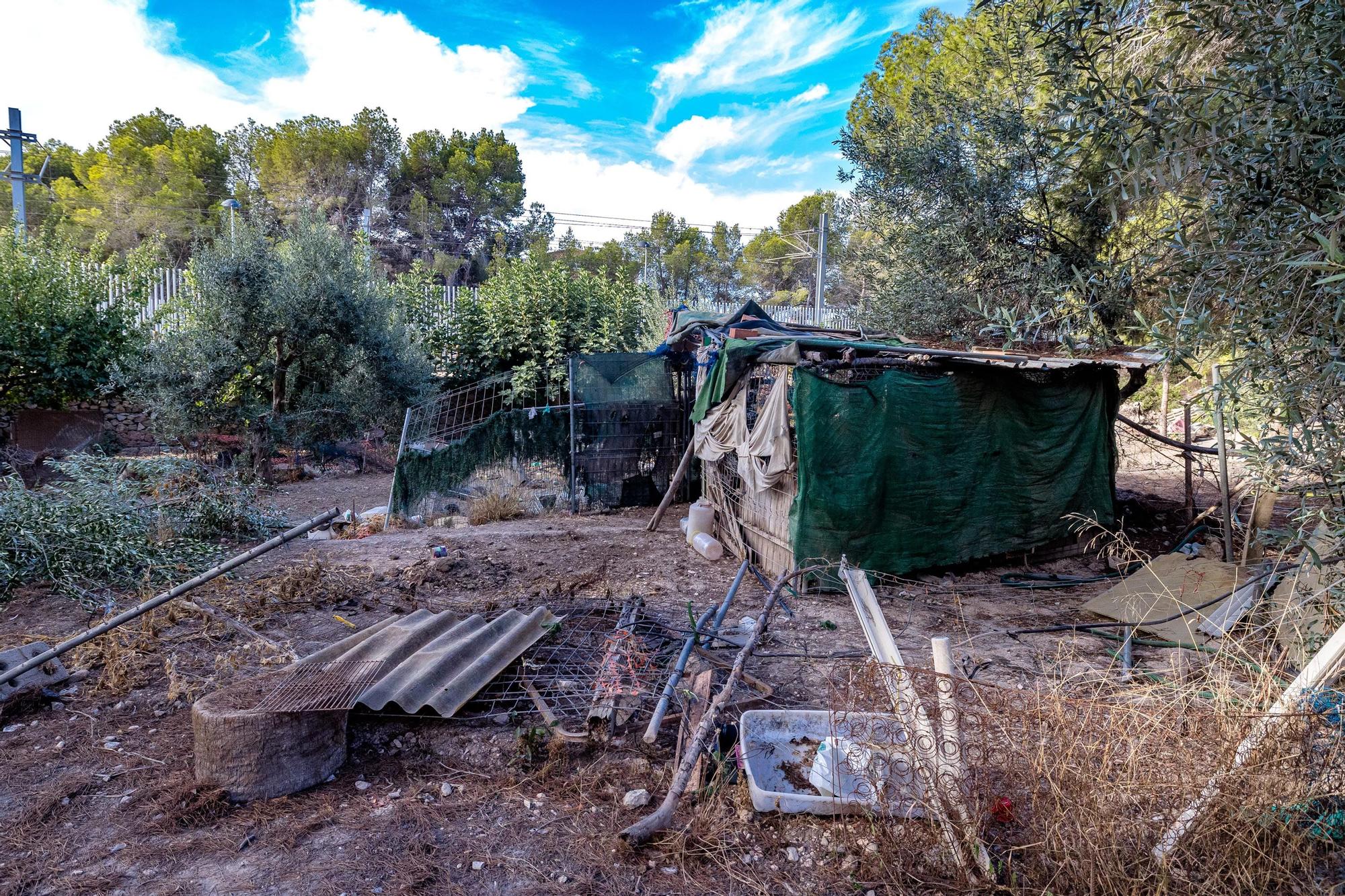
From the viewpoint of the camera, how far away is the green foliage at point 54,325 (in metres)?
→ 10.4

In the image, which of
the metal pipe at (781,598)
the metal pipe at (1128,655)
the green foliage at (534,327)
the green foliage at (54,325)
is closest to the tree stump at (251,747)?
the metal pipe at (781,598)

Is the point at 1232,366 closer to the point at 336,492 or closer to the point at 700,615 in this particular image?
the point at 700,615

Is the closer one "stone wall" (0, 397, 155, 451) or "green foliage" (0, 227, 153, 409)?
"green foliage" (0, 227, 153, 409)

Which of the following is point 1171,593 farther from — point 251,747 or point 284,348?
point 284,348

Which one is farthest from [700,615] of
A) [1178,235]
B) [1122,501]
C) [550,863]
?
[1122,501]

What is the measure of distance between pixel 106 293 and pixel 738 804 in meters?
13.5

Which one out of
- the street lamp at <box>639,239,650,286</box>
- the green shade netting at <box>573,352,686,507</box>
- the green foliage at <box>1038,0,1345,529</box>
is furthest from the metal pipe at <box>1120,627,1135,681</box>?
the street lamp at <box>639,239,650,286</box>

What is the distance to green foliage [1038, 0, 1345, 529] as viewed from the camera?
2.65m

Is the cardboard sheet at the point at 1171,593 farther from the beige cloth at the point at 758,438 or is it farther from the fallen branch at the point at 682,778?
the fallen branch at the point at 682,778

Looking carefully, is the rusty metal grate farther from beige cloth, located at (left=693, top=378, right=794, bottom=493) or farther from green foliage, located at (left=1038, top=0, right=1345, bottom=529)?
green foliage, located at (left=1038, top=0, right=1345, bottom=529)

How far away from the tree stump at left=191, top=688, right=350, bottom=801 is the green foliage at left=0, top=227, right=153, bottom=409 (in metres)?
10.7

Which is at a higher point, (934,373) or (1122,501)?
(934,373)

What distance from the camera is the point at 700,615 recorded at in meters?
5.27

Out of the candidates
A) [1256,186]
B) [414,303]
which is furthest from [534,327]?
[1256,186]
